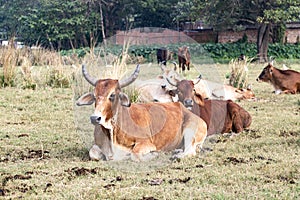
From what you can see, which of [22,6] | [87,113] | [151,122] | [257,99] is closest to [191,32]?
[22,6]

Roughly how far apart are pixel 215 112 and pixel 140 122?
5.52 feet

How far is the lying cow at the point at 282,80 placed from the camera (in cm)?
1165

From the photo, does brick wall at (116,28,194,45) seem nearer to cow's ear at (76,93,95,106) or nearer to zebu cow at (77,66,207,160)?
zebu cow at (77,66,207,160)

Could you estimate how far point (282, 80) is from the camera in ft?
38.8

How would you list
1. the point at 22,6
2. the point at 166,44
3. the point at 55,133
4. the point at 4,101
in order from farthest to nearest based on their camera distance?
the point at 22,6, the point at 166,44, the point at 4,101, the point at 55,133

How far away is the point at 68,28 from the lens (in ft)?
111

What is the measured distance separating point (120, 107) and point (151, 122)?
415mm

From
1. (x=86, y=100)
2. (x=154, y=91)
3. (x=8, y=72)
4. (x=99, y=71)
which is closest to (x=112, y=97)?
(x=86, y=100)

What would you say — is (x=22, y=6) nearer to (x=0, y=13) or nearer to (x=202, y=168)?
(x=0, y=13)

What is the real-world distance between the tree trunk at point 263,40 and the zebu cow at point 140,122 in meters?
21.9

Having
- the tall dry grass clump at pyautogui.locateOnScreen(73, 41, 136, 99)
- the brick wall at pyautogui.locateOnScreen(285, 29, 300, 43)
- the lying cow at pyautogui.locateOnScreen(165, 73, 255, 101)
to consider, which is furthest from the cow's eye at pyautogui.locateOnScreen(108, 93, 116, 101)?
the brick wall at pyautogui.locateOnScreen(285, 29, 300, 43)

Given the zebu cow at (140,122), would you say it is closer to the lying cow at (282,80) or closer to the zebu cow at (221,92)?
the zebu cow at (221,92)

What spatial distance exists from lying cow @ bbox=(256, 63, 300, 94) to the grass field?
442cm

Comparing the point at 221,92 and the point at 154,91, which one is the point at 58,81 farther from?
the point at 221,92
